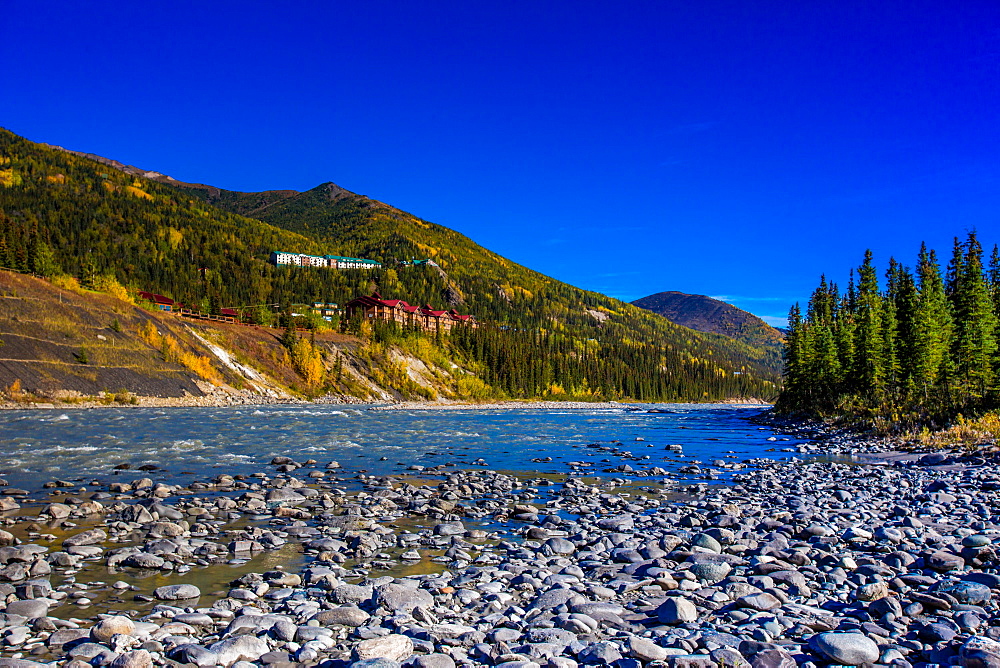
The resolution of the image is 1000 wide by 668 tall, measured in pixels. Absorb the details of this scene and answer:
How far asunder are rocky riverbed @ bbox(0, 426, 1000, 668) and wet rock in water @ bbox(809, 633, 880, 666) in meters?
0.02

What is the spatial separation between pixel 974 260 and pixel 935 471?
131 feet

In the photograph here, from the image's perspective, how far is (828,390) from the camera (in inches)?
2534

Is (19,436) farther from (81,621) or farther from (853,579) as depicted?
(853,579)

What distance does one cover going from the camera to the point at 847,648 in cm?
605

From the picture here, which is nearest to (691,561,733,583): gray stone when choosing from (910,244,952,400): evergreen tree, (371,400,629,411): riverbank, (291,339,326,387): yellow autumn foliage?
(910,244,952,400): evergreen tree

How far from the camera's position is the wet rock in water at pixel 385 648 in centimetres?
616

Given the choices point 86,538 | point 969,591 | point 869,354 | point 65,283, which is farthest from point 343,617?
point 65,283

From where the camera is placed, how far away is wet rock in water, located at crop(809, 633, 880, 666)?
5.96 m

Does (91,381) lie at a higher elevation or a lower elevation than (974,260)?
lower

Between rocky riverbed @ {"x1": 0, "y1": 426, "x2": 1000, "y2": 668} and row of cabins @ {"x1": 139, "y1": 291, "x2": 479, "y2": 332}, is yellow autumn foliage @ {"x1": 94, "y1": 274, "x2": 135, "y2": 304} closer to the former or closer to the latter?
row of cabins @ {"x1": 139, "y1": 291, "x2": 479, "y2": 332}

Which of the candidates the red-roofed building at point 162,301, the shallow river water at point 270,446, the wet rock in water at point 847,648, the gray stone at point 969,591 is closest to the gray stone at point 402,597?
the wet rock in water at point 847,648

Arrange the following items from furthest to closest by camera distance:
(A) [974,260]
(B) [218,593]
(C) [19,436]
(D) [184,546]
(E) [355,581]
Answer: (A) [974,260] < (C) [19,436] < (D) [184,546] < (E) [355,581] < (B) [218,593]

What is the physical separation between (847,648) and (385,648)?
4.61 metres

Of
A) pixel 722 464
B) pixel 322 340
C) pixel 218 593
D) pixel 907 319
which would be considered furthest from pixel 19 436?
pixel 322 340
